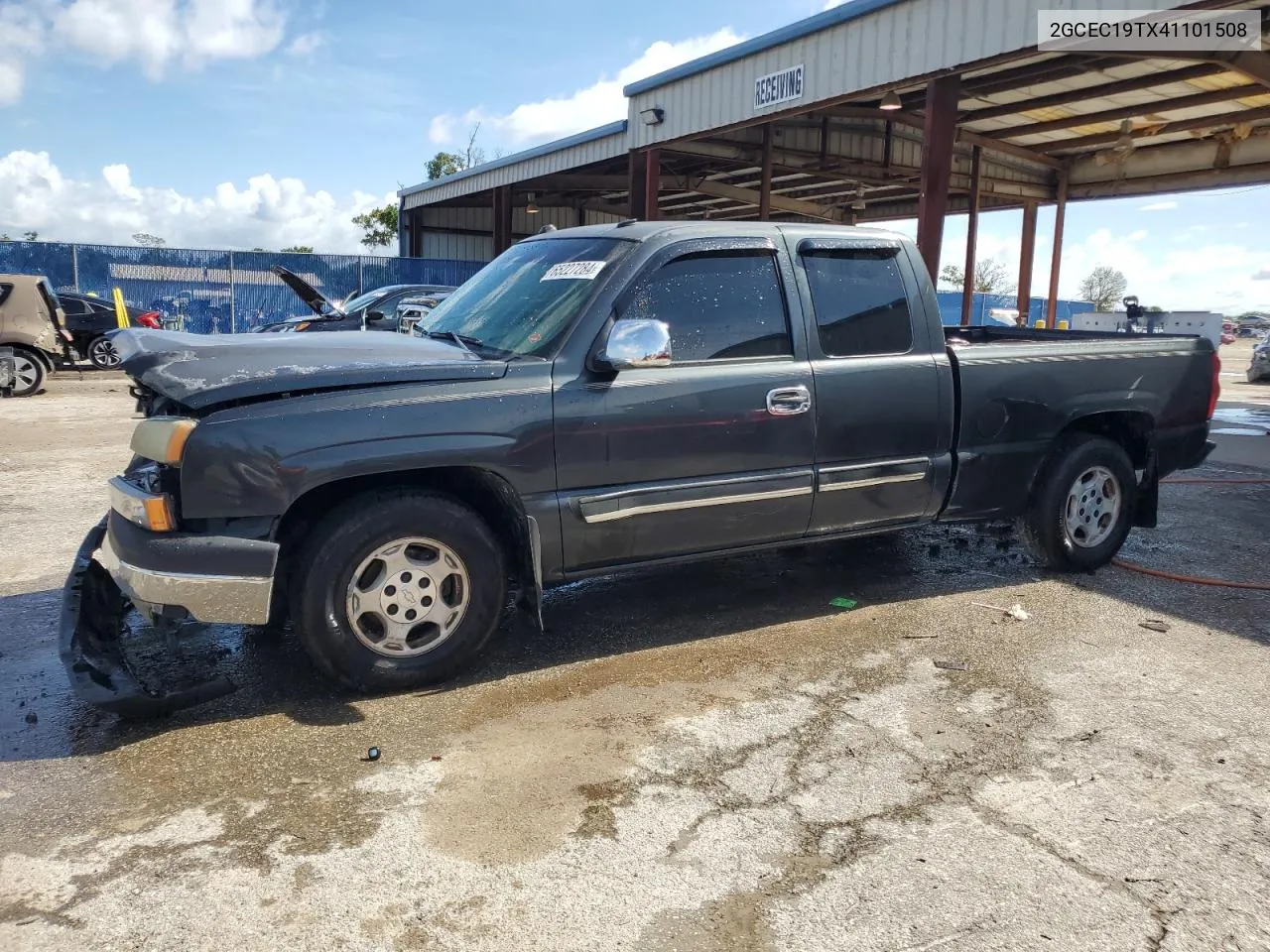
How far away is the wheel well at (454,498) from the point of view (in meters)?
3.53

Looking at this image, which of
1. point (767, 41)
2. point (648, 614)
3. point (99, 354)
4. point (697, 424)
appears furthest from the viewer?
point (99, 354)

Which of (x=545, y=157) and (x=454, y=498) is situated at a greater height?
(x=545, y=157)

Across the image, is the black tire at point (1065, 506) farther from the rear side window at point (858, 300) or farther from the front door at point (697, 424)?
the front door at point (697, 424)

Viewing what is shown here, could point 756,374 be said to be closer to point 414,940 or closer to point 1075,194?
point 414,940

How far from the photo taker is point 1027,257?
66.2ft

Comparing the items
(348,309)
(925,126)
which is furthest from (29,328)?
(925,126)

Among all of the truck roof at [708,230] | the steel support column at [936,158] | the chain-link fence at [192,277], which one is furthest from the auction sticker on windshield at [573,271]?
the chain-link fence at [192,277]

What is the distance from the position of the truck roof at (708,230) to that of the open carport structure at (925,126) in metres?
5.43

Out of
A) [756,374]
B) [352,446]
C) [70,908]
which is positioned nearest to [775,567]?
[756,374]

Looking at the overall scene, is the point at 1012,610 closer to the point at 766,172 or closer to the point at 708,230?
the point at 708,230

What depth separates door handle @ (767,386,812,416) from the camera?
162 inches

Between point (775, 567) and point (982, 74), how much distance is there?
1039 cm

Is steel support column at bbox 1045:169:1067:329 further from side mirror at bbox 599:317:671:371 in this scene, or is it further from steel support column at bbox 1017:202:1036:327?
side mirror at bbox 599:317:671:371

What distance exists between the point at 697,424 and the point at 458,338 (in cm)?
116
